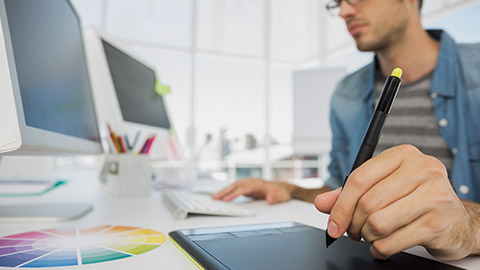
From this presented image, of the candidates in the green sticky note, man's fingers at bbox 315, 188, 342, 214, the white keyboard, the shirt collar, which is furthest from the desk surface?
the shirt collar

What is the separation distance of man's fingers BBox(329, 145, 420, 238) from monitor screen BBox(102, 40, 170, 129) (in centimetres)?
84

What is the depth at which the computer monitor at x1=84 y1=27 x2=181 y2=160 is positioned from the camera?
1.00m

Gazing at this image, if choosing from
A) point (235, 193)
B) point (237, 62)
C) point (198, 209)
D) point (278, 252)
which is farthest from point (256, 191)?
point (237, 62)

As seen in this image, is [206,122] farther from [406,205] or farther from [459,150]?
[406,205]

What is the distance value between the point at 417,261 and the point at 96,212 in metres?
0.56

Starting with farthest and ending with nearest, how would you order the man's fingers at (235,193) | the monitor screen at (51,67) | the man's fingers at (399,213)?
1. the man's fingers at (235,193)
2. the monitor screen at (51,67)
3. the man's fingers at (399,213)

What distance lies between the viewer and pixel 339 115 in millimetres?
1385

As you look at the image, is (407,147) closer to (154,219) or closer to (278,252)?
(278,252)

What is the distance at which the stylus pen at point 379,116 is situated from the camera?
Answer: 0.34 m

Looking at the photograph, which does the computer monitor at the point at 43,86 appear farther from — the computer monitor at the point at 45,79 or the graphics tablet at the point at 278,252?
the graphics tablet at the point at 278,252

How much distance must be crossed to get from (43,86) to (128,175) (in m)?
0.37

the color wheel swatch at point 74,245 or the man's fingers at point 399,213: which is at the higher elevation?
the man's fingers at point 399,213

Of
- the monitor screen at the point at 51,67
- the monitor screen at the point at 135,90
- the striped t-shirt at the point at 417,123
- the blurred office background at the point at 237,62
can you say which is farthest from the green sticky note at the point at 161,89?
the blurred office background at the point at 237,62

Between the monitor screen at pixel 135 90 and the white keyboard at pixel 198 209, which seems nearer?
the white keyboard at pixel 198 209
